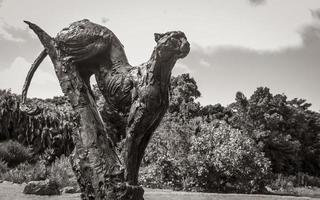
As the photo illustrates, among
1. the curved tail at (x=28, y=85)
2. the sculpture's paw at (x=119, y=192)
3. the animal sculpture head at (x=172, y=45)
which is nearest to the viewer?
the sculpture's paw at (x=119, y=192)

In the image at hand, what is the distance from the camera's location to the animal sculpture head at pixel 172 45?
260 centimetres

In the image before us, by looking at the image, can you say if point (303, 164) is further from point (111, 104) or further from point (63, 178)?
point (111, 104)

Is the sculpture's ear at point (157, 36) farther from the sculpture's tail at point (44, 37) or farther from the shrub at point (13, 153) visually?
the shrub at point (13, 153)

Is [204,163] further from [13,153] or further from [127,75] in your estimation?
[127,75]

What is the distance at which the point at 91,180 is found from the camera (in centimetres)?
165

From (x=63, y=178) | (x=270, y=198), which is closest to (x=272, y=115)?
(x=270, y=198)

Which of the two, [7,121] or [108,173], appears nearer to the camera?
[108,173]

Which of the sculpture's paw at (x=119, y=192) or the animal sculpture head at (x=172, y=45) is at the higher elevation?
the animal sculpture head at (x=172, y=45)

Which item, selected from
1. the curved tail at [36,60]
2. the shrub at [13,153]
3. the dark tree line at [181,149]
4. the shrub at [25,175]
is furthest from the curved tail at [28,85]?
the shrub at [13,153]

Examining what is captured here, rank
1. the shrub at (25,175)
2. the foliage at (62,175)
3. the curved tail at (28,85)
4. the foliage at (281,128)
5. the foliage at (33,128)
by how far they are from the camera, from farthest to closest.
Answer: the foliage at (281,128)
the foliage at (33,128)
the foliage at (62,175)
the shrub at (25,175)
the curved tail at (28,85)

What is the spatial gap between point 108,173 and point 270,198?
12.1m

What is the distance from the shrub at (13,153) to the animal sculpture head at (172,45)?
1226cm

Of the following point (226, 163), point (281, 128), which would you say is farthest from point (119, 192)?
point (281, 128)

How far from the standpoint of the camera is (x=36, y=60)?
2.67 m
